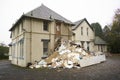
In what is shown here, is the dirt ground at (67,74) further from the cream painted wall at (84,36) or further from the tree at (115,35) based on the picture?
the tree at (115,35)

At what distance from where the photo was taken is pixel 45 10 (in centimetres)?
2027

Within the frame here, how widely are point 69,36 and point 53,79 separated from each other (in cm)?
1200

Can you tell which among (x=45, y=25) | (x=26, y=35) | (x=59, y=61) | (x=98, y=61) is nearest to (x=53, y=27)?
(x=45, y=25)

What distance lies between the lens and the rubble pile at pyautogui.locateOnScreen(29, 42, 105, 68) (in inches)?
563

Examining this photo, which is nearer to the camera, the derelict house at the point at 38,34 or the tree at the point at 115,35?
the derelict house at the point at 38,34

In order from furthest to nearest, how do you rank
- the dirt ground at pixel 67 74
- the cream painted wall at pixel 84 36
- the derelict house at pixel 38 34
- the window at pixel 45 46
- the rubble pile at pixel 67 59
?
the cream painted wall at pixel 84 36 → the window at pixel 45 46 → the derelict house at pixel 38 34 → the rubble pile at pixel 67 59 → the dirt ground at pixel 67 74

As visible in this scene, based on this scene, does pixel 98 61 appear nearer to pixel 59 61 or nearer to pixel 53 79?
pixel 59 61

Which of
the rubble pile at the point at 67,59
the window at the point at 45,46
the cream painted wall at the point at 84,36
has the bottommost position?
the rubble pile at the point at 67,59

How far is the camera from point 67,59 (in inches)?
584

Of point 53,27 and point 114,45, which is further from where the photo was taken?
point 114,45

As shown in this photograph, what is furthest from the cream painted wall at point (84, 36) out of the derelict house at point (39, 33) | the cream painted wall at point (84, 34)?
the derelict house at point (39, 33)

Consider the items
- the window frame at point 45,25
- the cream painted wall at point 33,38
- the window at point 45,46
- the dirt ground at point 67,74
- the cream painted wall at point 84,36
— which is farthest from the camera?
the cream painted wall at point 84,36

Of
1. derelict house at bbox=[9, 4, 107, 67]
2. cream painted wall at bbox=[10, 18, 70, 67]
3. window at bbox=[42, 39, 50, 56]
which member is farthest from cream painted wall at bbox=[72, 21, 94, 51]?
cream painted wall at bbox=[10, 18, 70, 67]

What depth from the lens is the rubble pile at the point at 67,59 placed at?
46.9 ft
